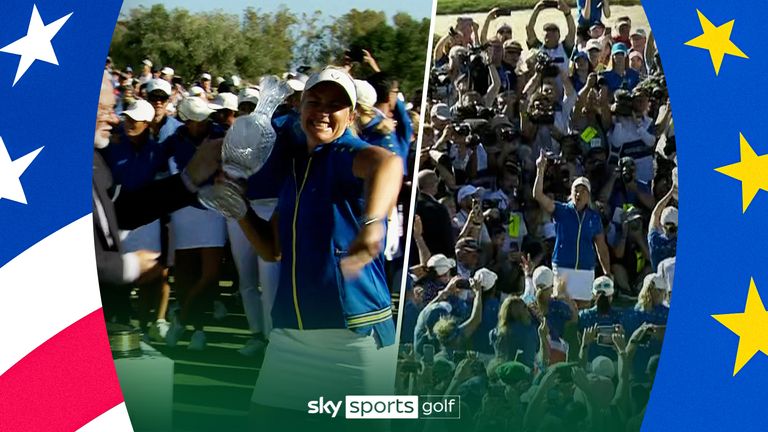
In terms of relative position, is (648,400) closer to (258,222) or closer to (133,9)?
(258,222)

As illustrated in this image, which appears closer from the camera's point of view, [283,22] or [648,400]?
[283,22]

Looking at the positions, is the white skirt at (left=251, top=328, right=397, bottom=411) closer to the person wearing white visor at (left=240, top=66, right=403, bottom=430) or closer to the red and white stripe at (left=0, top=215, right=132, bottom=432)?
the person wearing white visor at (left=240, top=66, right=403, bottom=430)

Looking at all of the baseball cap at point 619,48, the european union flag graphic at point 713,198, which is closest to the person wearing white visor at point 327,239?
the baseball cap at point 619,48

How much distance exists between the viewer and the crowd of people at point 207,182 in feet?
12.8

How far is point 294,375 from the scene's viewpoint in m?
4.01

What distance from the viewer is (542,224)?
13.4ft

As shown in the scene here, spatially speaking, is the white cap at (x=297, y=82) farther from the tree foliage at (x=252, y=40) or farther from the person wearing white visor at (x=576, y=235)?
the person wearing white visor at (x=576, y=235)

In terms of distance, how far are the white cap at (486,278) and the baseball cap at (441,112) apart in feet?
1.81

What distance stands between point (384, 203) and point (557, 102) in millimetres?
717

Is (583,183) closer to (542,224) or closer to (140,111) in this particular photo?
(542,224)

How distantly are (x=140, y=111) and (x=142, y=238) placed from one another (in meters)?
0.44

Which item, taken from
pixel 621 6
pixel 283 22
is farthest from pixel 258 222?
pixel 621 6

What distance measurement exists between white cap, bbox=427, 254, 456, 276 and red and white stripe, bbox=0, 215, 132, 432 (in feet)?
3.80

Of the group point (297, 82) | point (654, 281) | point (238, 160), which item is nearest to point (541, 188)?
point (654, 281)
